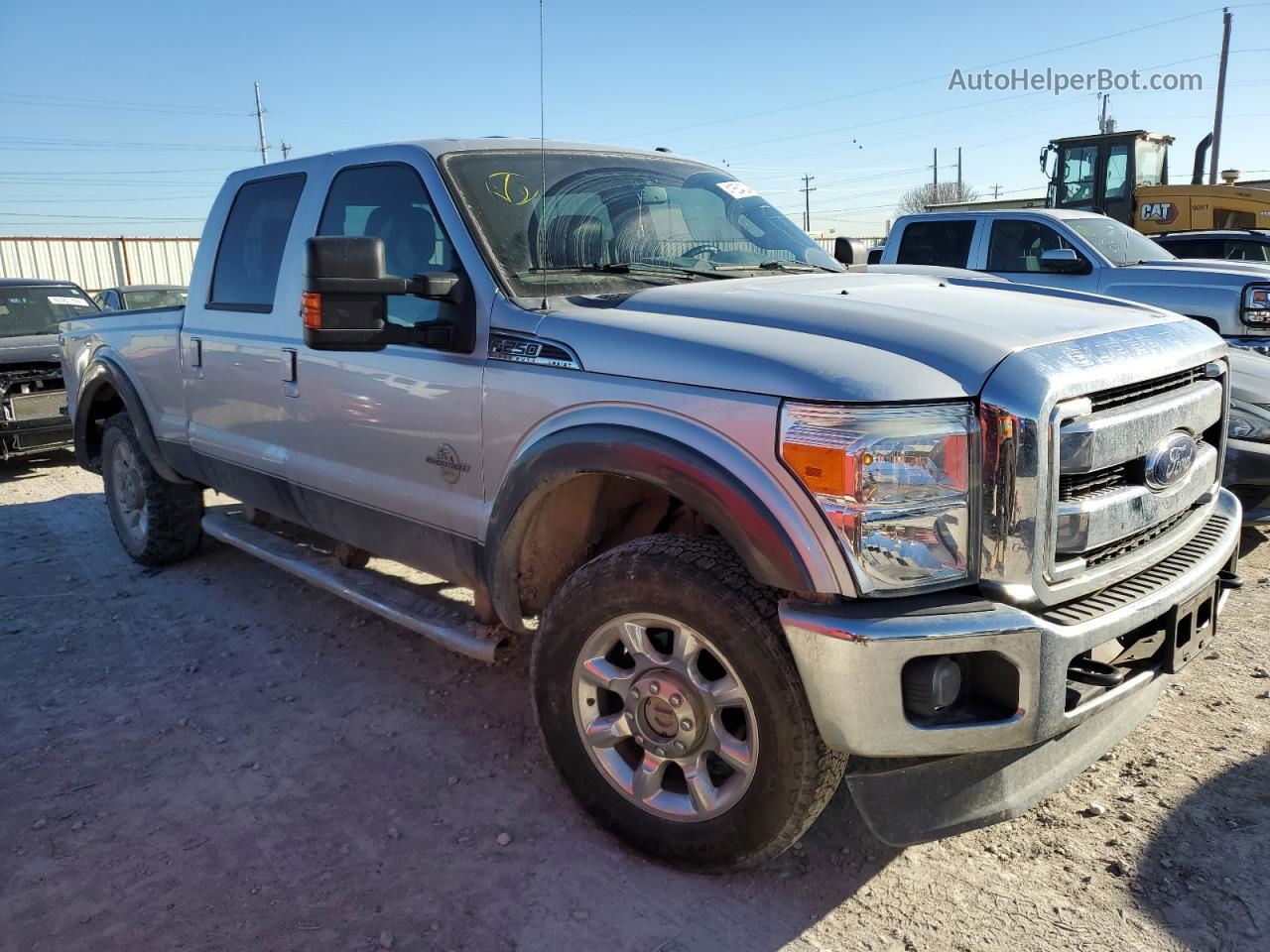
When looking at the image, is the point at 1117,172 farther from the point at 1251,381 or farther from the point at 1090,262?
the point at 1251,381

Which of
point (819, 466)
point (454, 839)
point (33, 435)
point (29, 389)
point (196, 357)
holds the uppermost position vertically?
point (196, 357)

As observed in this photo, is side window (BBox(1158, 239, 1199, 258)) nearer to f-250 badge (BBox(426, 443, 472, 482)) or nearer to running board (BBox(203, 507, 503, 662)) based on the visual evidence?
running board (BBox(203, 507, 503, 662))

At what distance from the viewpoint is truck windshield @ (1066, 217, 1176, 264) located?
9422mm

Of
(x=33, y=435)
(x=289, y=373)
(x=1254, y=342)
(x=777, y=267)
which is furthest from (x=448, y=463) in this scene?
(x=1254, y=342)

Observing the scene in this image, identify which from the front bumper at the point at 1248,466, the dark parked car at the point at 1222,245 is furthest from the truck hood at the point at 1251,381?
the dark parked car at the point at 1222,245

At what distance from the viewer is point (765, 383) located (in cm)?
233

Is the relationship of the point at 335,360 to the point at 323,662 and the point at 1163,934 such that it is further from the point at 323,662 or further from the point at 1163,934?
the point at 1163,934

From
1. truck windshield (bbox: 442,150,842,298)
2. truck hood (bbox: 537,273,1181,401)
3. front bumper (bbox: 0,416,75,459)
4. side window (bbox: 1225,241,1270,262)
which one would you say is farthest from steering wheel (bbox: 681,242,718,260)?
side window (bbox: 1225,241,1270,262)

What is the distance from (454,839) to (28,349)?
26.1 ft

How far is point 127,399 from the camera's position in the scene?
17.6 ft

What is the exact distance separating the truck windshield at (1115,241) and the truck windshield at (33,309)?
9718mm

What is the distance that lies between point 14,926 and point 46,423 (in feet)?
23.8

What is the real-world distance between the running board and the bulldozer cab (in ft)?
48.2

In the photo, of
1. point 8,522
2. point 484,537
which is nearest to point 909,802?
point 484,537
